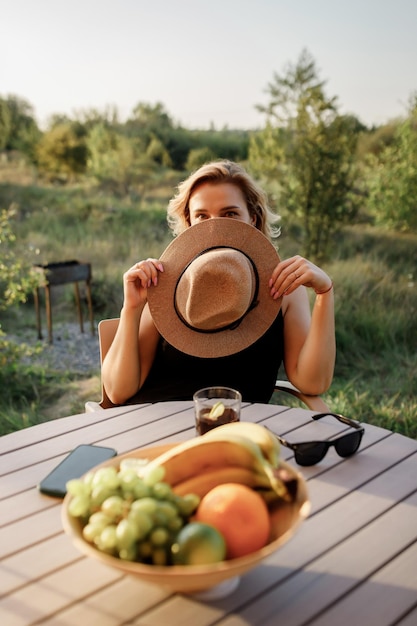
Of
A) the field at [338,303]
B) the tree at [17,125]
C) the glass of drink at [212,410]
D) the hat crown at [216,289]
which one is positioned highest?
the tree at [17,125]

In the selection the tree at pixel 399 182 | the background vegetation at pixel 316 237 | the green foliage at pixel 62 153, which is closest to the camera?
the background vegetation at pixel 316 237

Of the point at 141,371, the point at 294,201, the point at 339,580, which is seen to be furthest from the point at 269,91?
the point at 339,580

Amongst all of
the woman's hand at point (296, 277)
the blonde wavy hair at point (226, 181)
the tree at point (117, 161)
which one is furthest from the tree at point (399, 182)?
the tree at point (117, 161)

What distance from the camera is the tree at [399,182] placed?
612cm

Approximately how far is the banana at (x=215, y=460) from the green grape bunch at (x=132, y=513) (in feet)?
0.15

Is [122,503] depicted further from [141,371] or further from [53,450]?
[141,371]

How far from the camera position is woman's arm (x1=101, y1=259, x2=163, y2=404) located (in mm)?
1811

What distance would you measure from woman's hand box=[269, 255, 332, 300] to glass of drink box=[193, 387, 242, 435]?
504mm

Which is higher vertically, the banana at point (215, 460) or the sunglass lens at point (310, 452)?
the banana at point (215, 460)

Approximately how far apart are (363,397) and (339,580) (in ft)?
8.17

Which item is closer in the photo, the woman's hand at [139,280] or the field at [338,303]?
the woman's hand at [139,280]

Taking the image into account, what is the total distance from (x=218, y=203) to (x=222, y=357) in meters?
0.57

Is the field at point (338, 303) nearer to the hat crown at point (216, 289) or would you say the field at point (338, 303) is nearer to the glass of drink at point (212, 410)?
the hat crown at point (216, 289)

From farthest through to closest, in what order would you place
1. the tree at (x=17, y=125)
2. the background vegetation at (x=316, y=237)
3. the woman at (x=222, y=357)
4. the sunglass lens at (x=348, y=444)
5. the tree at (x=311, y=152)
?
the tree at (x=17, y=125) < the tree at (x=311, y=152) < the background vegetation at (x=316, y=237) < the woman at (x=222, y=357) < the sunglass lens at (x=348, y=444)
